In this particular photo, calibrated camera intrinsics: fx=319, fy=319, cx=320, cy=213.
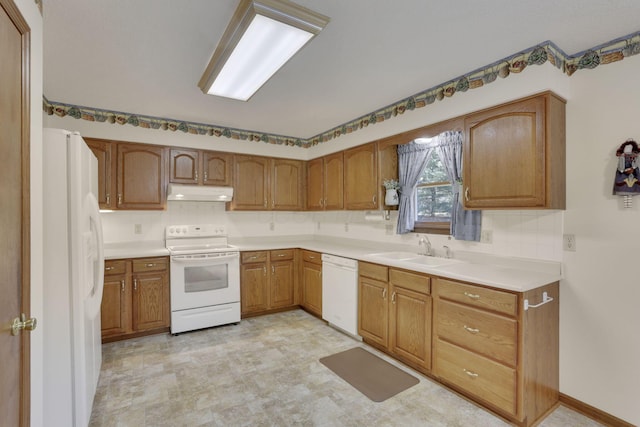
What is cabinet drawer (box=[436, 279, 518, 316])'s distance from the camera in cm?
200

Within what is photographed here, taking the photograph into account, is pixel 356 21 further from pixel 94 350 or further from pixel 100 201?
pixel 100 201

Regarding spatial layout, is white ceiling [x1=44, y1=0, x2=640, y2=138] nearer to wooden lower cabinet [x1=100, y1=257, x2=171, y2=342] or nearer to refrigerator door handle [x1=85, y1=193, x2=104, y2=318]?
refrigerator door handle [x1=85, y1=193, x2=104, y2=318]

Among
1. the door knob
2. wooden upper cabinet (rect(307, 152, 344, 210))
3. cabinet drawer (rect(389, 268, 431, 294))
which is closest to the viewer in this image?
the door knob

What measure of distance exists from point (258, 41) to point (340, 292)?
8.38 ft

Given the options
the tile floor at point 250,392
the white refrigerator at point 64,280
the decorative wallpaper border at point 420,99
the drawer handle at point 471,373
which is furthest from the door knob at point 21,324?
the decorative wallpaper border at point 420,99

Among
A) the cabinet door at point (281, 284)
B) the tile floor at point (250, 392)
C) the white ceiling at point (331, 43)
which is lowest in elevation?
the tile floor at point (250, 392)

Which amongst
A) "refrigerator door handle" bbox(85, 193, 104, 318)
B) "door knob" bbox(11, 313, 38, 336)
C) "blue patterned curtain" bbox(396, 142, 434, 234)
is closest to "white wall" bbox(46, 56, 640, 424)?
"blue patterned curtain" bbox(396, 142, 434, 234)

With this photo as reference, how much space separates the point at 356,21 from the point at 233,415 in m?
2.59

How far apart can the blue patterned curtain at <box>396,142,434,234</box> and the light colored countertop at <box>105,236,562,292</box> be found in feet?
0.93

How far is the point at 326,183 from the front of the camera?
14.2 ft

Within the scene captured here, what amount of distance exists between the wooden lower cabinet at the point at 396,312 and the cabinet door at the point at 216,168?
6.94 ft

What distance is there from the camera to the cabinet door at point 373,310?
9.70 ft

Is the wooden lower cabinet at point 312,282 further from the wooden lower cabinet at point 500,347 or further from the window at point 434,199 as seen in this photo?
the wooden lower cabinet at point 500,347

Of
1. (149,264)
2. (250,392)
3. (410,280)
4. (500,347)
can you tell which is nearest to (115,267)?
(149,264)
